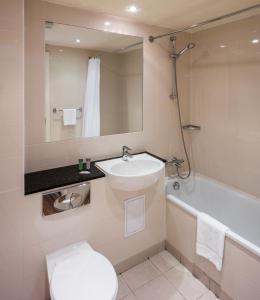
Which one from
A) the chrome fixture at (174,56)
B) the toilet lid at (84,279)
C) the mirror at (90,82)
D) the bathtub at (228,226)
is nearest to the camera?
the toilet lid at (84,279)

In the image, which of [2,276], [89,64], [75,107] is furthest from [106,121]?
[2,276]

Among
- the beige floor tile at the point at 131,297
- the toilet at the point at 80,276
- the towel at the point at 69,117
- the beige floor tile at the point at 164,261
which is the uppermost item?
the towel at the point at 69,117

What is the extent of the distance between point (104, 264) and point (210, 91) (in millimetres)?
2121

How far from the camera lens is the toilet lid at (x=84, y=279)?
1232mm

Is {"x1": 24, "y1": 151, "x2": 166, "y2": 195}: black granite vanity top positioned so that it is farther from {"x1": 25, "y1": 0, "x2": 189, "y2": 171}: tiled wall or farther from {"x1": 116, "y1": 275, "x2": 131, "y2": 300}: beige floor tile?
{"x1": 116, "y1": 275, "x2": 131, "y2": 300}: beige floor tile

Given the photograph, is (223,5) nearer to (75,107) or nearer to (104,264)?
(75,107)

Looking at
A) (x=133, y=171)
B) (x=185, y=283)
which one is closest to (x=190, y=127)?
(x=133, y=171)

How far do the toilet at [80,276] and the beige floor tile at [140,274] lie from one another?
62 centimetres

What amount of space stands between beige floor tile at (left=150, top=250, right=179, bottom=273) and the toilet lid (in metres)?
0.87

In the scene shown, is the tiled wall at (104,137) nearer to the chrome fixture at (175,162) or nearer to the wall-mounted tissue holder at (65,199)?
the chrome fixture at (175,162)

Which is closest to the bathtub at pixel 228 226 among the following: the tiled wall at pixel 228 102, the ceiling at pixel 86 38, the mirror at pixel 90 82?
the tiled wall at pixel 228 102

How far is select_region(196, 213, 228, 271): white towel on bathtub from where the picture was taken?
1.68m

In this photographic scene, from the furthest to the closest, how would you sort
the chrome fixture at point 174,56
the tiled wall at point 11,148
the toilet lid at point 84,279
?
1. the chrome fixture at point 174,56
2. the tiled wall at point 11,148
3. the toilet lid at point 84,279

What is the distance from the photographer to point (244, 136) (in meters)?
2.30
